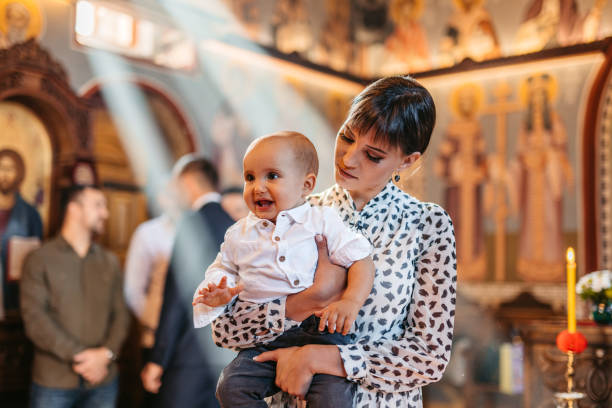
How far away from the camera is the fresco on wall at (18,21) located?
5617mm

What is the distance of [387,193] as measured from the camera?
2.14 m

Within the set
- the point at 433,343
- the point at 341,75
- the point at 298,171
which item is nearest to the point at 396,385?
the point at 433,343

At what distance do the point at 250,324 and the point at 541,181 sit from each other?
7156 millimetres

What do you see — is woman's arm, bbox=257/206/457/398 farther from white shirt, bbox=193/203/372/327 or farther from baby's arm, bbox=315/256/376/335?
white shirt, bbox=193/203/372/327

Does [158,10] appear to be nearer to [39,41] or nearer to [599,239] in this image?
[39,41]

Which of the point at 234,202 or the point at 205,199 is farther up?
the point at 234,202

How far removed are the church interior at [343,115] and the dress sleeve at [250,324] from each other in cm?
338

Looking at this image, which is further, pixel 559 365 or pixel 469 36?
pixel 469 36

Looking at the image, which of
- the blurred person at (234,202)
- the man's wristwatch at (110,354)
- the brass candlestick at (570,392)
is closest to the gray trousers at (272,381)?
the brass candlestick at (570,392)

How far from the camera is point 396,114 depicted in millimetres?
Result: 1988

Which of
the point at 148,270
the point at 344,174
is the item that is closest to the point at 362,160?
the point at 344,174

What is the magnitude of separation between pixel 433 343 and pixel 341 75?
7861mm

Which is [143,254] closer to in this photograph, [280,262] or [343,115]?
[343,115]

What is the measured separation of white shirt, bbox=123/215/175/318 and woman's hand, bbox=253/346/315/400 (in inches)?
185
